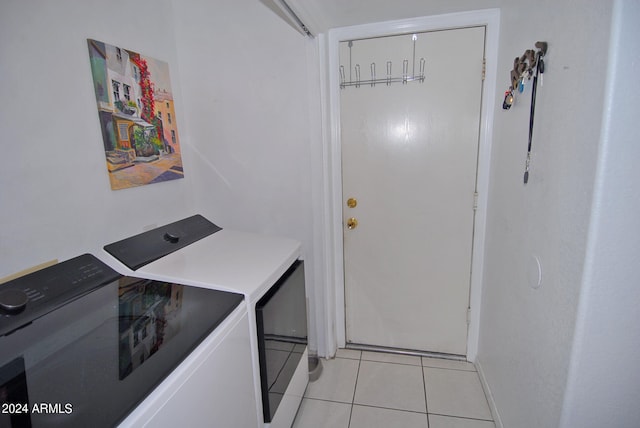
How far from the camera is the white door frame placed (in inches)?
64.4

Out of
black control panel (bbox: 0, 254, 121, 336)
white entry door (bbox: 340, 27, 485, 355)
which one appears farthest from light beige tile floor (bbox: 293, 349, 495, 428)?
black control panel (bbox: 0, 254, 121, 336)

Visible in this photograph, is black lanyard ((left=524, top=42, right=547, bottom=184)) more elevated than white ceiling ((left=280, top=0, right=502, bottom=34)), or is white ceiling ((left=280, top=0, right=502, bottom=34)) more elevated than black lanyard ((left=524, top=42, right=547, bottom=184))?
white ceiling ((left=280, top=0, right=502, bottom=34))

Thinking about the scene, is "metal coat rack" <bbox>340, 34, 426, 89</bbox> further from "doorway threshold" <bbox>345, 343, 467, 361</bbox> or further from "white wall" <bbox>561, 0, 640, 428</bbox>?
"doorway threshold" <bbox>345, 343, 467, 361</bbox>

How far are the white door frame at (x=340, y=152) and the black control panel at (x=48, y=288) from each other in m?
1.14

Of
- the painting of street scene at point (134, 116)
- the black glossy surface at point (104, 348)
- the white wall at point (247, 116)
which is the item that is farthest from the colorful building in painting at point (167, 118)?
the black glossy surface at point (104, 348)

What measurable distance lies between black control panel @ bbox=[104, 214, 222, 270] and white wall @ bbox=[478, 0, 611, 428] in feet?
4.89

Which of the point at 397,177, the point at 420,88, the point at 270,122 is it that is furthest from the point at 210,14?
the point at 397,177

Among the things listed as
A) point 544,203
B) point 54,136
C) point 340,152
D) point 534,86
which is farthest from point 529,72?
point 54,136

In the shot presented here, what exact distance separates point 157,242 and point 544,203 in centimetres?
158

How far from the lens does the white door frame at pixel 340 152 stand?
1.64 m

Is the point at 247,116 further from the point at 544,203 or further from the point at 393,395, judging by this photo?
the point at 393,395

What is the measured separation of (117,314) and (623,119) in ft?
4.96

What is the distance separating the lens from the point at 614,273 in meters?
0.84

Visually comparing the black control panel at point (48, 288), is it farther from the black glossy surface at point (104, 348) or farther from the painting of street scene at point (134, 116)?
the painting of street scene at point (134, 116)
